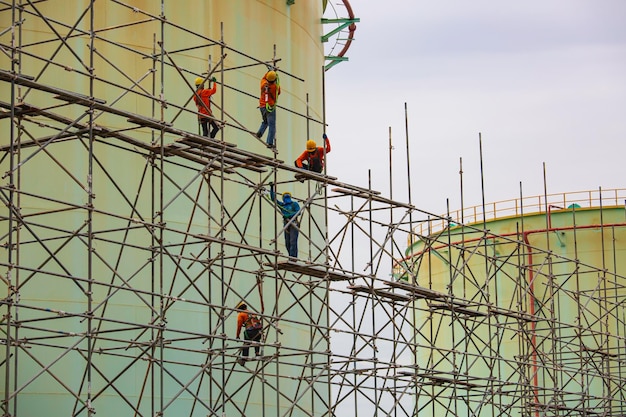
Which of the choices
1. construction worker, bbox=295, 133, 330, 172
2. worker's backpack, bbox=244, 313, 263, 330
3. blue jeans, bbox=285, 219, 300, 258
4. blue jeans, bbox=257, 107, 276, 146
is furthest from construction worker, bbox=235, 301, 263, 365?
blue jeans, bbox=257, 107, 276, 146

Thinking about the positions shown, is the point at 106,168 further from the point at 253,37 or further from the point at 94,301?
the point at 253,37

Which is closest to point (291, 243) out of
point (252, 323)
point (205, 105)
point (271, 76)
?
point (252, 323)

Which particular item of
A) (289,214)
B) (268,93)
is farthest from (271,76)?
(289,214)

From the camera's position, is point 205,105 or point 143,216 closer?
point 205,105

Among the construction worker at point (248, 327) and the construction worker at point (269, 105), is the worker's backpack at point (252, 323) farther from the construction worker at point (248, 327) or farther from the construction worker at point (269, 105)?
the construction worker at point (269, 105)

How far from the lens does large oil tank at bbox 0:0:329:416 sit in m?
25.5

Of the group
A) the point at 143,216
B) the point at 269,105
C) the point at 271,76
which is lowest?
the point at 143,216

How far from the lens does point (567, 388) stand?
41.0 m

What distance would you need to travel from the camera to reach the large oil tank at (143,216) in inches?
1005

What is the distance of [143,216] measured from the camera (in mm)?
28000

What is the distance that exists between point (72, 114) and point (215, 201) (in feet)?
12.0

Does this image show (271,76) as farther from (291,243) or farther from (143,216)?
(143,216)

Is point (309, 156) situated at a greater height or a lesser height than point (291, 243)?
greater

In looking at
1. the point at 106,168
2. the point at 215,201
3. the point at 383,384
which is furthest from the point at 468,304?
the point at 106,168
